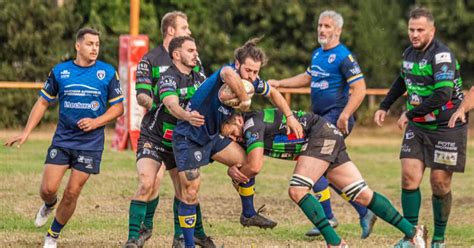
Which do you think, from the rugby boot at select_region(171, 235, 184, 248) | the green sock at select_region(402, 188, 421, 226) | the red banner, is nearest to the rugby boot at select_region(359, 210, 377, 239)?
the green sock at select_region(402, 188, 421, 226)

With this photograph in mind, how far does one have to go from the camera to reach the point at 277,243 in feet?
33.3

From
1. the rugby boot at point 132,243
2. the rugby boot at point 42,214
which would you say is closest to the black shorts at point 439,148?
the rugby boot at point 132,243

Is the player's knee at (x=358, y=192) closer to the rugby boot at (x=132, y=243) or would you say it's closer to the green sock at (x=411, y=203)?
the green sock at (x=411, y=203)

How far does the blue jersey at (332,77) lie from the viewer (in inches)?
410

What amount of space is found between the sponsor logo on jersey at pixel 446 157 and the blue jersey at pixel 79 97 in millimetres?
2941

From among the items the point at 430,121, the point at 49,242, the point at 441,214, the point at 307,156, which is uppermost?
the point at 430,121

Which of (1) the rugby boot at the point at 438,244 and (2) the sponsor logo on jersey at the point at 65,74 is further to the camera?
(1) the rugby boot at the point at 438,244

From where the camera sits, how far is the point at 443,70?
366 inches

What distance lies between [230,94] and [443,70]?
205 cm

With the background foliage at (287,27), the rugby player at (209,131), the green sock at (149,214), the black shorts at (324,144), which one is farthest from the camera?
the background foliage at (287,27)

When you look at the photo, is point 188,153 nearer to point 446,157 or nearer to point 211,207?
point 446,157

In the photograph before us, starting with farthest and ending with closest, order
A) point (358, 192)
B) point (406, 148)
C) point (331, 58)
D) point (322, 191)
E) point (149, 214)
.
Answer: point (322, 191) < point (331, 58) < point (149, 214) < point (406, 148) < point (358, 192)

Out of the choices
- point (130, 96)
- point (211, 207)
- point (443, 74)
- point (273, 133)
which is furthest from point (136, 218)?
point (130, 96)

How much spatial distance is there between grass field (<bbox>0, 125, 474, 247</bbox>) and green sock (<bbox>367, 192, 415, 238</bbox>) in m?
1.15
